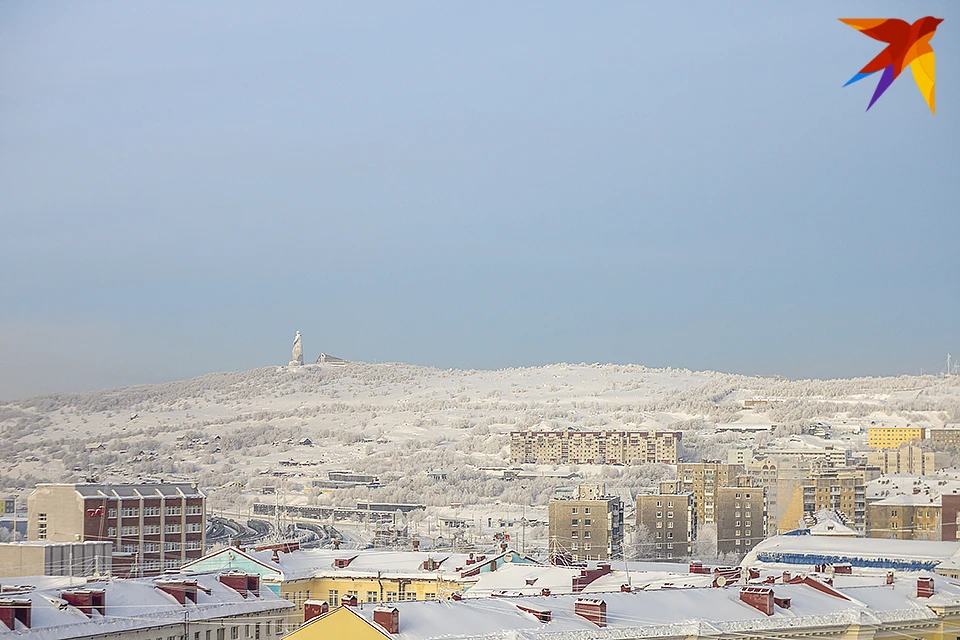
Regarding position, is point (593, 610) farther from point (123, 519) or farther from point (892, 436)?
point (892, 436)

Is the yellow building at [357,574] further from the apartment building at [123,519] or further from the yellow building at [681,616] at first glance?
the apartment building at [123,519]

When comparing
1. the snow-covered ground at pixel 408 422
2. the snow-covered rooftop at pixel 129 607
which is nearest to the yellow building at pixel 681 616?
the snow-covered rooftop at pixel 129 607

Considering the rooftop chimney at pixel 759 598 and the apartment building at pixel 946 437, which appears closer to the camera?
the rooftop chimney at pixel 759 598

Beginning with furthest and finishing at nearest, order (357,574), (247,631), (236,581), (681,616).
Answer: (357,574) → (236,581) → (247,631) → (681,616)

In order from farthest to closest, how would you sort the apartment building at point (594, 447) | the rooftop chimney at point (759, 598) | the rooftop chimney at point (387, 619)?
the apartment building at point (594, 447) < the rooftop chimney at point (759, 598) < the rooftop chimney at point (387, 619)

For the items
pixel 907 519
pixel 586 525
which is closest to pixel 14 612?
pixel 586 525

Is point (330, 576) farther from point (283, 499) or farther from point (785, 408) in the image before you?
point (785, 408)
